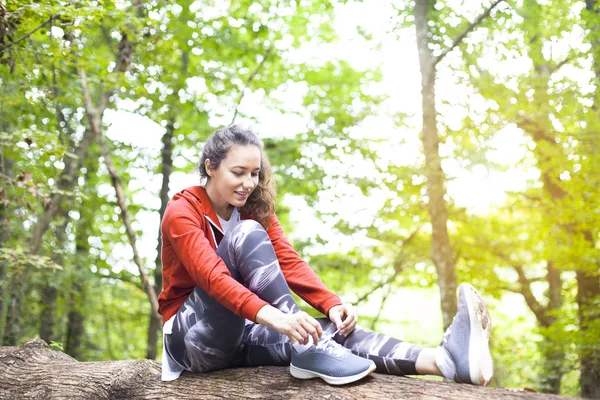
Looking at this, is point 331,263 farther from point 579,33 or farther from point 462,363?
point 462,363

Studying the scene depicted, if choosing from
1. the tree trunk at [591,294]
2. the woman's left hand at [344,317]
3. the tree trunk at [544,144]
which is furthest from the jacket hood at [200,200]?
the tree trunk at [544,144]

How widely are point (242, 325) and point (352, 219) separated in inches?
193

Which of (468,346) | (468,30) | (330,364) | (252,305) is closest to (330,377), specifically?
(330,364)

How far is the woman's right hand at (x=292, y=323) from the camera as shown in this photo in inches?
71.4

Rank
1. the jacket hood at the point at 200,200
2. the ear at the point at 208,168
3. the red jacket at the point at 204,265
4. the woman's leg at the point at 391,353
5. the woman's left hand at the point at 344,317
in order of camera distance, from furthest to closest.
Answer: the ear at the point at 208,168
the jacket hood at the point at 200,200
the woman's left hand at the point at 344,317
the woman's leg at the point at 391,353
the red jacket at the point at 204,265

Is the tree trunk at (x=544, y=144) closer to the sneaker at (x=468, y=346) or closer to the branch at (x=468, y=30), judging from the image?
the branch at (x=468, y=30)

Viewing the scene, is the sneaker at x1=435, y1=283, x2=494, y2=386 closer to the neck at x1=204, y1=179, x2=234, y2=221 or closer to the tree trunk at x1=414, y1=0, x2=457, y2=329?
the neck at x1=204, y1=179, x2=234, y2=221

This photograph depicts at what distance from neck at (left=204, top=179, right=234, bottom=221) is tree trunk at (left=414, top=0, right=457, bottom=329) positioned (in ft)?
11.1

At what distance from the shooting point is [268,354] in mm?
2307

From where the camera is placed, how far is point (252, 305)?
187 cm

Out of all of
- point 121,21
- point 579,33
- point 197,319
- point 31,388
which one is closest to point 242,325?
point 197,319

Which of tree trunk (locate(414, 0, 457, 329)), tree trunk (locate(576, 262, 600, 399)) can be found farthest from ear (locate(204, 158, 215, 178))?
tree trunk (locate(576, 262, 600, 399))

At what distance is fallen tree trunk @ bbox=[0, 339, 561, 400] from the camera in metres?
1.87

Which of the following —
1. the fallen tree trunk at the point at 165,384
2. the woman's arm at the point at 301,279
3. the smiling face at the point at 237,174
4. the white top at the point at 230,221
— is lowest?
the fallen tree trunk at the point at 165,384
